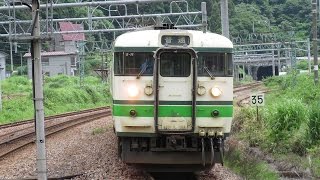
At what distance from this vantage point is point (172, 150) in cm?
964

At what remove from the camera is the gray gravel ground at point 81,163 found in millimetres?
10266

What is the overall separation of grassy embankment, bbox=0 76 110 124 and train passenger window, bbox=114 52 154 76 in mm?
17002

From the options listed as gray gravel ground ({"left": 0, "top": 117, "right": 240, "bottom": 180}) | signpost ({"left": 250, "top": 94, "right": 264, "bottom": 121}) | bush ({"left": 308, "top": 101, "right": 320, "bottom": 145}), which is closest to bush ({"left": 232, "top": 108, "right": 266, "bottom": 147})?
signpost ({"left": 250, "top": 94, "right": 264, "bottom": 121})

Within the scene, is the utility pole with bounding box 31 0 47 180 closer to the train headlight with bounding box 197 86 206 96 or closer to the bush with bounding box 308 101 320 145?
the train headlight with bounding box 197 86 206 96

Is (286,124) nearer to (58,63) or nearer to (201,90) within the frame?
(201,90)

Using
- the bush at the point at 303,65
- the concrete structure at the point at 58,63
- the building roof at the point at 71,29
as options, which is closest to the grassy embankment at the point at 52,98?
the concrete structure at the point at 58,63

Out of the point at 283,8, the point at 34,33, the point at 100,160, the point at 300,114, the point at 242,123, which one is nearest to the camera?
the point at 34,33

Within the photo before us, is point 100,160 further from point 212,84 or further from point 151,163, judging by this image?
point 212,84

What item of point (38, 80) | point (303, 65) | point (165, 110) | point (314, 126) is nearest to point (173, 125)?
point (165, 110)

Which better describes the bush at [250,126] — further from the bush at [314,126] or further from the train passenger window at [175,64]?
the train passenger window at [175,64]

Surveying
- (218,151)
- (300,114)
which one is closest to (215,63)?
(218,151)

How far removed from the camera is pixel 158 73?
9555 mm

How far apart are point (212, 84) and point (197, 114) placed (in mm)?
616

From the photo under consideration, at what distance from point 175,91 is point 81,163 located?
10.1ft
